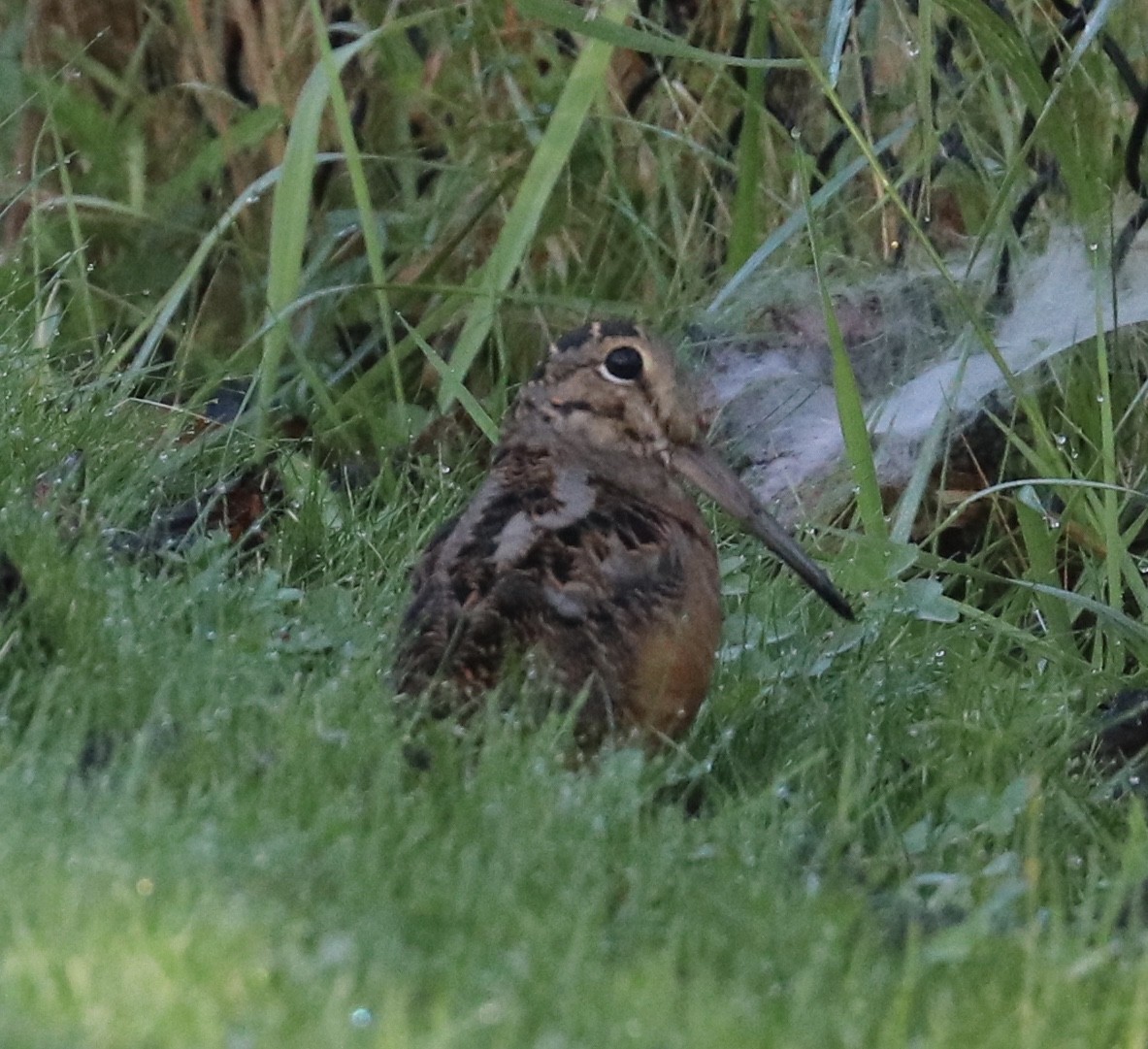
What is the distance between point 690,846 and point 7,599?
4.05ft

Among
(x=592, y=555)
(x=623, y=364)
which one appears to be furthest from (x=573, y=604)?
(x=623, y=364)

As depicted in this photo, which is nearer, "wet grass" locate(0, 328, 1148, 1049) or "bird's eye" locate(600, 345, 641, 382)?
"wet grass" locate(0, 328, 1148, 1049)

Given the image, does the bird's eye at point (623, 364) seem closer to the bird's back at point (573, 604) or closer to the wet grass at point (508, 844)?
the bird's back at point (573, 604)

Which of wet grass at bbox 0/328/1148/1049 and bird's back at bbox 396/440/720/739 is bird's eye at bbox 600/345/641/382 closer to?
bird's back at bbox 396/440/720/739

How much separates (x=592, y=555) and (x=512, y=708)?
291 mm

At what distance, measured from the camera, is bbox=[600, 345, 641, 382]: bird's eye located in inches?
138

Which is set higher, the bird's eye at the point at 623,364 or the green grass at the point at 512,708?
the bird's eye at the point at 623,364

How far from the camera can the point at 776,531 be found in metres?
3.70

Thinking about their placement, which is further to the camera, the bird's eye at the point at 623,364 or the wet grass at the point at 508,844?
the bird's eye at the point at 623,364

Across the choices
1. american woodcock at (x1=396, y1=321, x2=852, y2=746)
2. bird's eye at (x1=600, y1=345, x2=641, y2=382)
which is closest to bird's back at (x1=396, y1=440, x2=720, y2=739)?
american woodcock at (x1=396, y1=321, x2=852, y2=746)

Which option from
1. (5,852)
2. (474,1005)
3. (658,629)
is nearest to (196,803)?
(5,852)

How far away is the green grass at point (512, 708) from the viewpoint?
2301mm

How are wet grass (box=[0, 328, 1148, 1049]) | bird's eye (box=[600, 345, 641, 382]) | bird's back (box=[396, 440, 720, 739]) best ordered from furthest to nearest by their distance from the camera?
bird's eye (box=[600, 345, 641, 382])
bird's back (box=[396, 440, 720, 739])
wet grass (box=[0, 328, 1148, 1049])

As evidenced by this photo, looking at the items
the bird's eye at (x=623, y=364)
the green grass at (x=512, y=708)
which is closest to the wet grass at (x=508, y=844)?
the green grass at (x=512, y=708)
